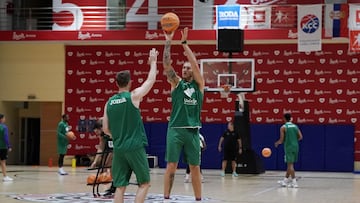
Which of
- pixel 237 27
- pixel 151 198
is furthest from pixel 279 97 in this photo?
pixel 151 198

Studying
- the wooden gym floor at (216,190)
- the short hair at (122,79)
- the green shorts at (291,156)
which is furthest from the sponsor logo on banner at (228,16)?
the short hair at (122,79)

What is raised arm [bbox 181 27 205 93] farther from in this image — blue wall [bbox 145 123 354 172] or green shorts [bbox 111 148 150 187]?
blue wall [bbox 145 123 354 172]

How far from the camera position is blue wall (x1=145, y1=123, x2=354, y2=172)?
2672 centimetres

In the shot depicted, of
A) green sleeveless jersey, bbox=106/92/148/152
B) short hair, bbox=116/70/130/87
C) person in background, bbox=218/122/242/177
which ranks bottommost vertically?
person in background, bbox=218/122/242/177

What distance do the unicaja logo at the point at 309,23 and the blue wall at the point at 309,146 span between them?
4169 millimetres

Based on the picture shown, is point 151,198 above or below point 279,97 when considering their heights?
below

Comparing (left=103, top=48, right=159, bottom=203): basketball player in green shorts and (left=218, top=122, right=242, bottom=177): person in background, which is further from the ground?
(left=103, top=48, right=159, bottom=203): basketball player in green shorts

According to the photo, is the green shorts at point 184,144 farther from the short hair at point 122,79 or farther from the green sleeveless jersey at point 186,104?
the short hair at point 122,79

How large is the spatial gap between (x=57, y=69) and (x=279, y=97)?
31.0ft

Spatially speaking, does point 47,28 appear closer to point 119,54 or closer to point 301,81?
point 119,54

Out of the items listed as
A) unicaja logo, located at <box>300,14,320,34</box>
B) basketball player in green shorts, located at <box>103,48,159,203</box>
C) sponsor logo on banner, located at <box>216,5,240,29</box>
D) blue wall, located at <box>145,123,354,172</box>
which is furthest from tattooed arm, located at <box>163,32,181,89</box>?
blue wall, located at <box>145,123,354,172</box>

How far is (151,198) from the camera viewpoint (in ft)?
45.7

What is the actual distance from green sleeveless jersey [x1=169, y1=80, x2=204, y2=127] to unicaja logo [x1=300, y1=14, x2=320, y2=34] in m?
15.3

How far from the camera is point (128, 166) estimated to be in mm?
9062
